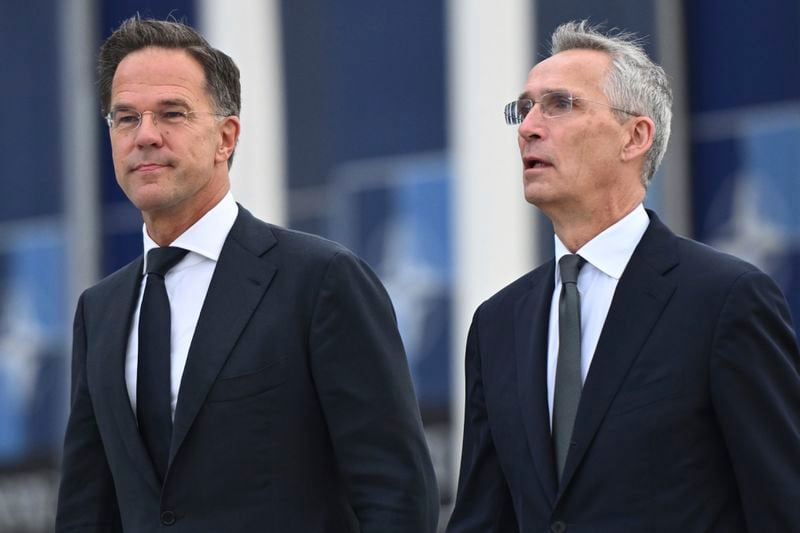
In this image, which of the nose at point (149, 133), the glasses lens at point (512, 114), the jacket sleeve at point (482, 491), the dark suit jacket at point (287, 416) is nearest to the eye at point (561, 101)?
the glasses lens at point (512, 114)

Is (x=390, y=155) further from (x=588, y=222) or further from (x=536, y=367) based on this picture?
(x=536, y=367)

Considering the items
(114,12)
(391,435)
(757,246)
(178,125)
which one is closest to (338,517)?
(391,435)

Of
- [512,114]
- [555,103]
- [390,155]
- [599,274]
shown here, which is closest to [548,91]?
[555,103]

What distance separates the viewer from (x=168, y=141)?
4.44 meters

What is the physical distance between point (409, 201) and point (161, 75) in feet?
26.4

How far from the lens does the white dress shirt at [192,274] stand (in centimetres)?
446

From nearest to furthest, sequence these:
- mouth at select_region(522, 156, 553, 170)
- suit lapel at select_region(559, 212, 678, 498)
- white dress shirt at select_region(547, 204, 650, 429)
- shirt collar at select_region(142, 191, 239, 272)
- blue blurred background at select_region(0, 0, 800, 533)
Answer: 1. suit lapel at select_region(559, 212, 678, 498)
2. white dress shirt at select_region(547, 204, 650, 429)
3. mouth at select_region(522, 156, 553, 170)
4. shirt collar at select_region(142, 191, 239, 272)
5. blue blurred background at select_region(0, 0, 800, 533)

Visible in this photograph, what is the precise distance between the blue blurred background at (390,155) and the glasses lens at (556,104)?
13.8 ft

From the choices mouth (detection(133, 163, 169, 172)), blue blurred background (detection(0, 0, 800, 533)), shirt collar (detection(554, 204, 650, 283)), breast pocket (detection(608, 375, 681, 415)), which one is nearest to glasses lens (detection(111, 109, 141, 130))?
mouth (detection(133, 163, 169, 172))

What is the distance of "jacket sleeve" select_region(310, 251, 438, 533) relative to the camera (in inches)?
167

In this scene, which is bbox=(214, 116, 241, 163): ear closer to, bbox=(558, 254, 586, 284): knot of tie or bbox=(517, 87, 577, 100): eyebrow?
bbox=(517, 87, 577, 100): eyebrow

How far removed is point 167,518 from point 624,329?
1.13 metres

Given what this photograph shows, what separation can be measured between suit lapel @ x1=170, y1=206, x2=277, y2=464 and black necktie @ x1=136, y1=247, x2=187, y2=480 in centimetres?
7

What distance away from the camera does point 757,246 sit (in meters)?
9.77
